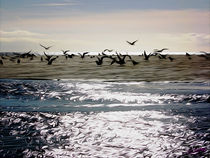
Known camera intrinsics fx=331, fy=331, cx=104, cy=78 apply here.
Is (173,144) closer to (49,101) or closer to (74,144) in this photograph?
(74,144)

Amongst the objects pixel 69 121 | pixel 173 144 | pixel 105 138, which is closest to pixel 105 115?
pixel 69 121

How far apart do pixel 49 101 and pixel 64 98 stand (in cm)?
122

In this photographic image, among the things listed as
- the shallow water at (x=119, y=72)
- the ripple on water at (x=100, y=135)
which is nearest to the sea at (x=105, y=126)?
the ripple on water at (x=100, y=135)

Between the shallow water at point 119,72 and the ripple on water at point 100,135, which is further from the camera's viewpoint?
the shallow water at point 119,72

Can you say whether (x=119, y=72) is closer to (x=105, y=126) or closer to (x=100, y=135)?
(x=105, y=126)

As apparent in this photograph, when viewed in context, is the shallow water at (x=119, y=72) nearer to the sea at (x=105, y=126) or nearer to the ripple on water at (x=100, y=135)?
the sea at (x=105, y=126)

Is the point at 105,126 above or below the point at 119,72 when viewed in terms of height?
below

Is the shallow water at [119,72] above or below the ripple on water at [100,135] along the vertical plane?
above

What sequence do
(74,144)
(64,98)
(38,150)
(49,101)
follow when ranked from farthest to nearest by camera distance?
1. (64,98)
2. (49,101)
3. (74,144)
4. (38,150)

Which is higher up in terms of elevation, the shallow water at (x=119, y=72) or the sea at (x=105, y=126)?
the shallow water at (x=119, y=72)

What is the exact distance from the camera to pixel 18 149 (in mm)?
7578

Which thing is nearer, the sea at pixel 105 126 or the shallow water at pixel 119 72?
the sea at pixel 105 126

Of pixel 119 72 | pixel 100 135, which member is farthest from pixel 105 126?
pixel 119 72

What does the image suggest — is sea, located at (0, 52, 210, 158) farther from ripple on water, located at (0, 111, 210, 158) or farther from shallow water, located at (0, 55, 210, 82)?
shallow water, located at (0, 55, 210, 82)
